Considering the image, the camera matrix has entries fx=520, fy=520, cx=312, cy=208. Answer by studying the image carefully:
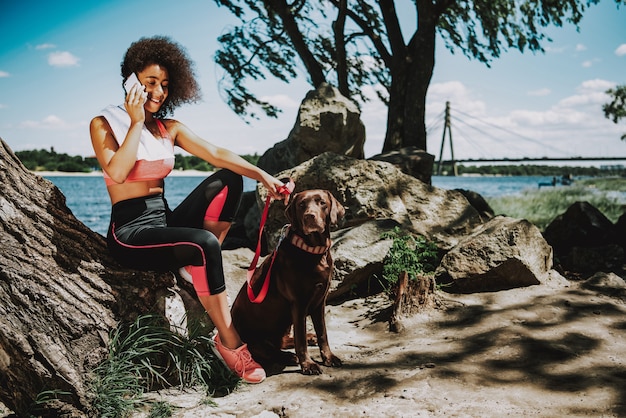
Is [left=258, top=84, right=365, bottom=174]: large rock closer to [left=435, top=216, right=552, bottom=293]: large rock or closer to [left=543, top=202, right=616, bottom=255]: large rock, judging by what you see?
[left=543, top=202, right=616, bottom=255]: large rock

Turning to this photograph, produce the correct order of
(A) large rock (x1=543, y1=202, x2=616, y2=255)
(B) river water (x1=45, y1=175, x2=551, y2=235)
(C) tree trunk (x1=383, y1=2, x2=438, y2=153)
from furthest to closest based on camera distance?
(B) river water (x1=45, y1=175, x2=551, y2=235) → (C) tree trunk (x1=383, y1=2, x2=438, y2=153) → (A) large rock (x1=543, y1=202, x2=616, y2=255)

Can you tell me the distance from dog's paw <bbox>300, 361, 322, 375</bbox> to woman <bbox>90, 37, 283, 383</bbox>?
226mm

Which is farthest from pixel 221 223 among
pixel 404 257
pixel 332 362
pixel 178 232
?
pixel 404 257

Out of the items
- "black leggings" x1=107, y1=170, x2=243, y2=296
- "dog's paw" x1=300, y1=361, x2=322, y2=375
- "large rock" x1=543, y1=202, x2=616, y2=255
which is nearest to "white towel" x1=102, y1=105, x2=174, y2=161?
"black leggings" x1=107, y1=170, x2=243, y2=296

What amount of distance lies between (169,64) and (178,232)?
3.31 ft

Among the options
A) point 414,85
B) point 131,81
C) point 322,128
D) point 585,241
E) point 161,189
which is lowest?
point 585,241

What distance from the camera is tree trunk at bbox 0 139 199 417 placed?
245 centimetres

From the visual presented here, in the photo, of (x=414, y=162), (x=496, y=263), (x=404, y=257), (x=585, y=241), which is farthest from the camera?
(x=414, y=162)

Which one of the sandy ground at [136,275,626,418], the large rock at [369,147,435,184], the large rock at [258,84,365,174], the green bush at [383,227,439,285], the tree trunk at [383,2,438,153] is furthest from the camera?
the tree trunk at [383,2,438,153]

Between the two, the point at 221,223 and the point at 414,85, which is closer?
the point at 221,223

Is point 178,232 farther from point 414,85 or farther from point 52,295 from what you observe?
point 414,85

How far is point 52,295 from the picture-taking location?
2.54m

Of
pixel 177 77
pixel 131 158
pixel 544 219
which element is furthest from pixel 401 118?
pixel 131 158

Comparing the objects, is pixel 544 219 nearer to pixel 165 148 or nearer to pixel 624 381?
pixel 624 381
